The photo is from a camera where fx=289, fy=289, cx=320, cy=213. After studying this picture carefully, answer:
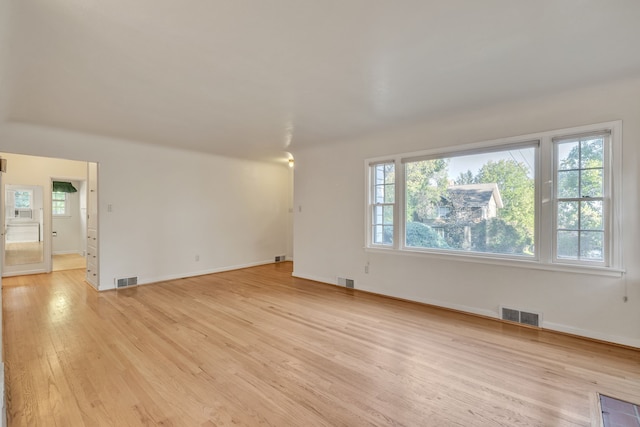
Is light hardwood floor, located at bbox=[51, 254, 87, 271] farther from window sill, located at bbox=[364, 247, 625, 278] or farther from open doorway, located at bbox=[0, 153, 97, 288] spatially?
window sill, located at bbox=[364, 247, 625, 278]

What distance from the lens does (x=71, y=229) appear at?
8.67 meters

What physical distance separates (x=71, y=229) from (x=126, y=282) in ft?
18.2

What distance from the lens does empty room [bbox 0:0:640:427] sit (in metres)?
1.92

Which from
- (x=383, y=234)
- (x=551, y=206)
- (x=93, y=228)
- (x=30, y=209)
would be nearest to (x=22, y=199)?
(x=30, y=209)

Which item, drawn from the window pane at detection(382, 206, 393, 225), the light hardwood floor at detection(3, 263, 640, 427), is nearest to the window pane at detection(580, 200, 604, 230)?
the light hardwood floor at detection(3, 263, 640, 427)

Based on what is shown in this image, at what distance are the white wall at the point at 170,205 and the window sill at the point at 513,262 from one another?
3549mm

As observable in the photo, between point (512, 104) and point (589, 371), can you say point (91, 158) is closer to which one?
point (512, 104)

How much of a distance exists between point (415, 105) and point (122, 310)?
179 inches

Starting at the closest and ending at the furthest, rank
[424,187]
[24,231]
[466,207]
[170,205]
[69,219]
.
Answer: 1. [466,207]
2. [424,187]
3. [170,205]
4. [24,231]
5. [69,219]

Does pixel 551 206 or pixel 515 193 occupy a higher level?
pixel 515 193

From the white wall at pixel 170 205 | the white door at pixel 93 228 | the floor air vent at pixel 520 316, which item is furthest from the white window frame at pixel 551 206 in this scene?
the white door at pixel 93 228

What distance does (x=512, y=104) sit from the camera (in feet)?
10.8

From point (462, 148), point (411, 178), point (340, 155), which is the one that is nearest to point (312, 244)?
point (340, 155)

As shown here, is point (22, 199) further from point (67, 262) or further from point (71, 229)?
point (71, 229)
